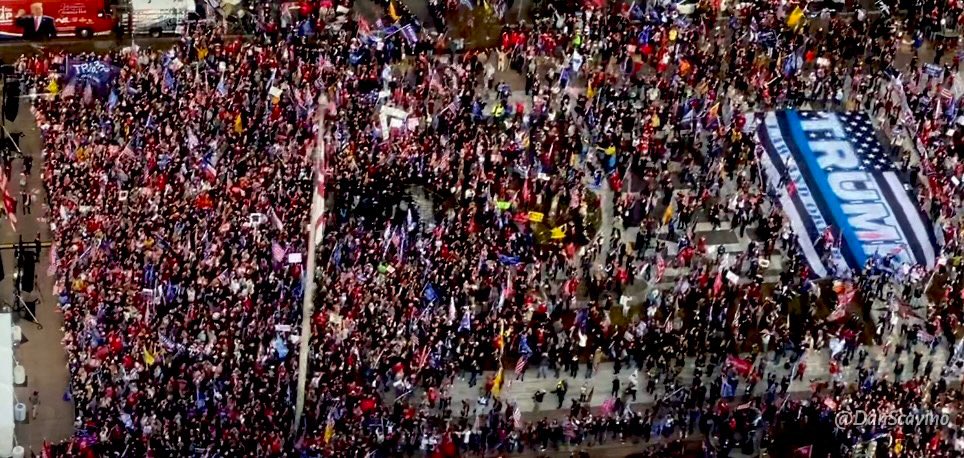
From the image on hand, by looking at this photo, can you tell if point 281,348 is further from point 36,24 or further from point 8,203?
point 36,24

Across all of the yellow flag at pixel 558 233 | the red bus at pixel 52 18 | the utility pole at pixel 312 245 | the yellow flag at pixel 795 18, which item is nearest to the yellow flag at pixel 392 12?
the utility pole at pixel 312 245

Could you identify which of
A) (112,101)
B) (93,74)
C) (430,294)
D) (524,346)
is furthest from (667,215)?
(93,74)

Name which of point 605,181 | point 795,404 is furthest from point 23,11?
point 795,404

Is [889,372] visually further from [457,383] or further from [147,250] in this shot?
[147,250]

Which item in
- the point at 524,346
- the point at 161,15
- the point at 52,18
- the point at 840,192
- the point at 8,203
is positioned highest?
the point at 161,15

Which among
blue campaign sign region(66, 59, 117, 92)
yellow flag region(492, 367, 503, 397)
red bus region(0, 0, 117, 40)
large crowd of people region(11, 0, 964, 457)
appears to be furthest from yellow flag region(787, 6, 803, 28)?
red bus region(0, 0, 117, 40)

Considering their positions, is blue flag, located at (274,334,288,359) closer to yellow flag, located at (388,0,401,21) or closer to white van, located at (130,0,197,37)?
white van, located at (130,0,197,37)

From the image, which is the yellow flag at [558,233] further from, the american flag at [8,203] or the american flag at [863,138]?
the american flag at [8,203]

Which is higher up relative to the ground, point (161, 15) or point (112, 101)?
point (161, 15)
